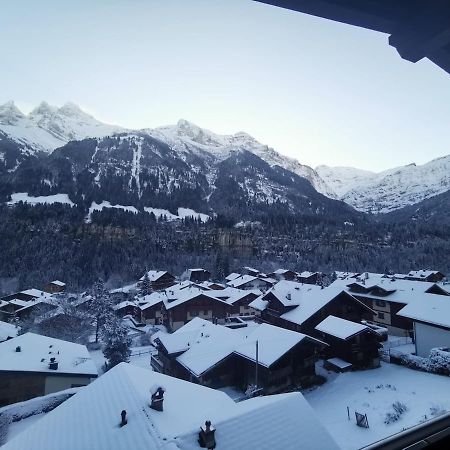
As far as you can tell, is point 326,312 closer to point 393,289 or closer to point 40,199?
point 393,289

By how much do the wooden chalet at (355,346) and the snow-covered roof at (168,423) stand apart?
517 inches

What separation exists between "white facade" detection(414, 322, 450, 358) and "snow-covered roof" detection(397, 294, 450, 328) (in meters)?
0.49

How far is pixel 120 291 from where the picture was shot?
4803 cm

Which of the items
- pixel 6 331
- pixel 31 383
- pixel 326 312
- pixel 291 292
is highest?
pixel 291 292

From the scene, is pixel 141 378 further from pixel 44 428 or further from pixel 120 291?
pixel 120 291

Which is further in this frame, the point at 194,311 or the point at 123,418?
the point at 194,311

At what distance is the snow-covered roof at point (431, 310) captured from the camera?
18.1m

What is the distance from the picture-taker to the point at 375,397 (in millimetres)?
12422

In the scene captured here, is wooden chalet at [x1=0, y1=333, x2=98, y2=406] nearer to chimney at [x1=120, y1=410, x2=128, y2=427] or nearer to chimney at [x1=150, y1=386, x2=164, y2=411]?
chimney at [x1=150, y1=386, x2=164, y2=411]

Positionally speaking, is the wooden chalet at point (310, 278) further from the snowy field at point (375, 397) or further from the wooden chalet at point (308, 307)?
the snowy field at point (375, 397)

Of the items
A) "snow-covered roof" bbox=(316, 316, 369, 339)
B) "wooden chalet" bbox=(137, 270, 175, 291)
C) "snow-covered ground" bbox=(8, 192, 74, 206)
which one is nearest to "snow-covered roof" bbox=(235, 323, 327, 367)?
"snow-covered roof" bbox=(316, 316, 369, 339)

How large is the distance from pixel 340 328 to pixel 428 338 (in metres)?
4.90

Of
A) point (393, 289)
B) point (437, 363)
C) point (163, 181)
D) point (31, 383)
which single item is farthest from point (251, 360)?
point (163, 181)

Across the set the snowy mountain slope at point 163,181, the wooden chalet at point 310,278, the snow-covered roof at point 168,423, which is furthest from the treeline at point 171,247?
the snow-covered roof at point 168,423
